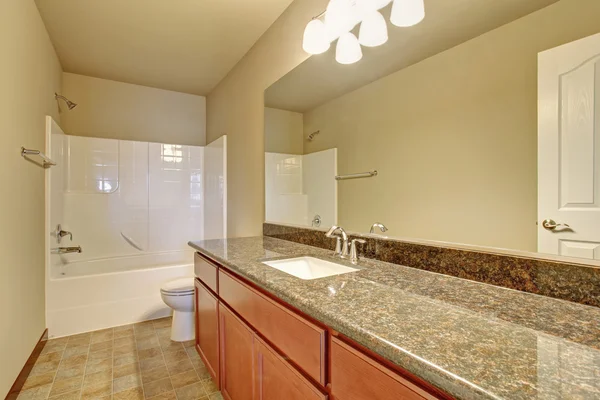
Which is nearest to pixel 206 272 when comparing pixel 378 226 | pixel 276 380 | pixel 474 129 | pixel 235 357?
pixel 235 357

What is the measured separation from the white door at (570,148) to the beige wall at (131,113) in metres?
3.66

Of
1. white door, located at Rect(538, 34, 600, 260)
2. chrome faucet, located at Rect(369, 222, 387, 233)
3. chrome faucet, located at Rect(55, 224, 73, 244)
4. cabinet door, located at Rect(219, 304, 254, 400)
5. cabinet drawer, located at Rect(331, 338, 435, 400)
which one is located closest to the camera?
cabinet drawer, located at Rect(331, 338, 435, 400)

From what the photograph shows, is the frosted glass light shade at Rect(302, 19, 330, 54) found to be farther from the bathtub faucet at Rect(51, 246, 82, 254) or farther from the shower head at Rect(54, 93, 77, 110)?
the bathtub faucet at Rect(51, 246, 82, 254)

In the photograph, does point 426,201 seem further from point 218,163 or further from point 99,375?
point 218,163

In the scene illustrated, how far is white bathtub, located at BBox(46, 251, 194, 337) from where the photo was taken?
2.46 m

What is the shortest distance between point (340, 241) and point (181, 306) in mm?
1555

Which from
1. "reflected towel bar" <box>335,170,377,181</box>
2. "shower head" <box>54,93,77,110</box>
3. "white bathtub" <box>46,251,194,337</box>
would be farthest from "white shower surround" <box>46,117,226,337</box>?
"reflected towel bar" <box>335,170,377,181</box>

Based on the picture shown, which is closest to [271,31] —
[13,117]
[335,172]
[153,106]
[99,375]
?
[335,172]

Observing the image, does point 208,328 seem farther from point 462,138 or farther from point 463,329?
point 462,138

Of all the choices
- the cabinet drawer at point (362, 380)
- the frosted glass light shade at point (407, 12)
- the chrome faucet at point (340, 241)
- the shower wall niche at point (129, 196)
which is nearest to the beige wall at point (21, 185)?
the shower wall niche at point (129, 196)

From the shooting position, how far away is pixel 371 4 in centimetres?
143

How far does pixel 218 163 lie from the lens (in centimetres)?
325

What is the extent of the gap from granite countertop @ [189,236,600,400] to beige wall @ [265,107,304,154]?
1147 mm

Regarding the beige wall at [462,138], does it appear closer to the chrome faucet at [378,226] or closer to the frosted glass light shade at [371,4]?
the chrome faucet at [378,226]
